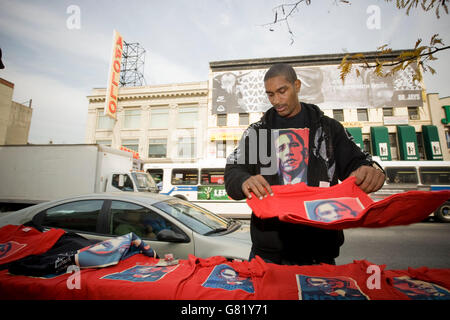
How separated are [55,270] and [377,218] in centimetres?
230

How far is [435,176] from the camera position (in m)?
11.4

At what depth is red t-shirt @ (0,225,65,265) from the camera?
2.05 m

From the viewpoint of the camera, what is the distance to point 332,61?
912 inches

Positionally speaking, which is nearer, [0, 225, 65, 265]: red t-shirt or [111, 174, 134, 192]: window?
[0, 225, 65, 265]: red t-shirt

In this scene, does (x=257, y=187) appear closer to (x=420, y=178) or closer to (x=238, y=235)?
(x=238, y=235)

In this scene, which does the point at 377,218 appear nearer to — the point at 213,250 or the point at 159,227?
the point at 213,250

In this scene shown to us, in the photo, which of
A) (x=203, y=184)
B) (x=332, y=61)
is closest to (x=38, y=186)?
(x=203, y=184)

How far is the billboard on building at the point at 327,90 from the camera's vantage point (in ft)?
71.8

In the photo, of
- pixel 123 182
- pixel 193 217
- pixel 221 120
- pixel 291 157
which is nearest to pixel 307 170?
pixel 291 157

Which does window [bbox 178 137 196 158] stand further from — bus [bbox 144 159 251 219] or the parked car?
the parked car

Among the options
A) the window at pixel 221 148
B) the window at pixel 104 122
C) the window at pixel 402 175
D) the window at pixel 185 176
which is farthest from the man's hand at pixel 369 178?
the window at pixel 104 122

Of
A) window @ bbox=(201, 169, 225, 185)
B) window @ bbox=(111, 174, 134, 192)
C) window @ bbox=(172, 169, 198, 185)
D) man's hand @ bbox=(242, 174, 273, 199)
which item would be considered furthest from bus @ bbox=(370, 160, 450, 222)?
window @ bbox=(111, 174, 134, 192)

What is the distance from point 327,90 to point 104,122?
26.1m

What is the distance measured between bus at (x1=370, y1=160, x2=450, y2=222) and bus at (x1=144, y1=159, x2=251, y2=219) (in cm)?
756
